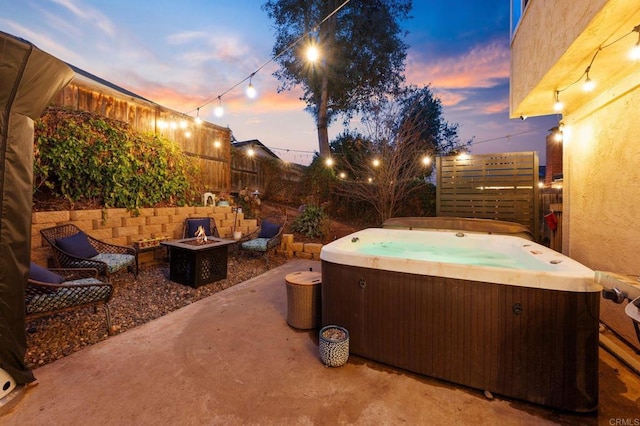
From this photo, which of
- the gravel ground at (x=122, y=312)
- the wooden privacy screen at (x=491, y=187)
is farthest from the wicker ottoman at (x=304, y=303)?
the wooden privacy screen at (x=491, y=187)

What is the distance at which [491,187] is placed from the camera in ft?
16.0

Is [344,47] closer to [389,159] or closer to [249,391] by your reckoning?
[389,159]

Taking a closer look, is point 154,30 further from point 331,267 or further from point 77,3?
point 331,267

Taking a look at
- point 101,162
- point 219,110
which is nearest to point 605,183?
point 219,110

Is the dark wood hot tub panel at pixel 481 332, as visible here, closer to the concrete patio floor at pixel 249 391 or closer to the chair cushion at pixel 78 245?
the concrete patio floor at pixel 249 391

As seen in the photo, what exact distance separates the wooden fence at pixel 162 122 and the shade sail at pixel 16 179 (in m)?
3.55

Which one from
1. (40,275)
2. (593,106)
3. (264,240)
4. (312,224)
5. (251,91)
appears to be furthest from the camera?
(312,224)

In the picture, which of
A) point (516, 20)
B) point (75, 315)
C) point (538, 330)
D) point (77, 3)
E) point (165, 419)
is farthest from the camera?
point (77, 3)

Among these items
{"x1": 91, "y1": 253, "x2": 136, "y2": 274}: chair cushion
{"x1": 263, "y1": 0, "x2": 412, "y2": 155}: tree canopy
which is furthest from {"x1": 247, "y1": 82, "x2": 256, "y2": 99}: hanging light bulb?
{"x1": 263, "y1": 0, "x2": 412, "y2": 155}: tree canopy

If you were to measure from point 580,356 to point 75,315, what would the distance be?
4.22 m

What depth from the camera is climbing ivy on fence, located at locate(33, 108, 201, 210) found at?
377 centimetres

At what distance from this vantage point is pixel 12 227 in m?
1.67

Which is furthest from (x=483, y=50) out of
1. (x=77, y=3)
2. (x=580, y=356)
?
(x=77, y=3)

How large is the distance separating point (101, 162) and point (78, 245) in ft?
4.94
